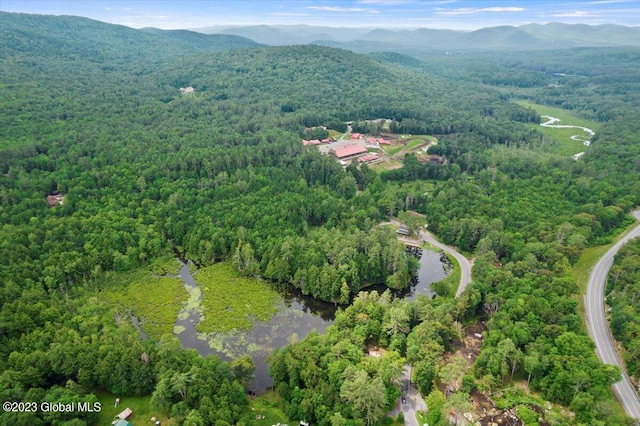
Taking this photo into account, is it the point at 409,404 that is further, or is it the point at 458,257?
the point at 458,257

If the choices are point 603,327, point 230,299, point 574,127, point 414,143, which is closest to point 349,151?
point 414,143

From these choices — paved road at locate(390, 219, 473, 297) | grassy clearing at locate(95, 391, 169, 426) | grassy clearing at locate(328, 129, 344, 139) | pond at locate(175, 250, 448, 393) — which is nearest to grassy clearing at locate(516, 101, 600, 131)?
grassy clearing at locate(328, 129, 344, 139)

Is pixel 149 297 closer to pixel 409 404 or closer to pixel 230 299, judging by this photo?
pixel 230 299

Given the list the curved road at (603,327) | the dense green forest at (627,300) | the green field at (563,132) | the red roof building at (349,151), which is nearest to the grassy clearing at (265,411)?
the curved road at (603,327)

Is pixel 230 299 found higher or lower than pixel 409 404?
lower

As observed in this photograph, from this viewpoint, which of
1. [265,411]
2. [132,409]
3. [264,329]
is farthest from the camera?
[264,329]

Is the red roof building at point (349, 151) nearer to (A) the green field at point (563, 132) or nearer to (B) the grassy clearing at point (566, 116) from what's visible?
(A) the green field at point (563, 132)

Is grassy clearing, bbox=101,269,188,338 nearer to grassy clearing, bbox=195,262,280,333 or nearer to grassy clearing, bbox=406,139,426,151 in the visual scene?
grassy clearing, bbox=195,262,280,333
